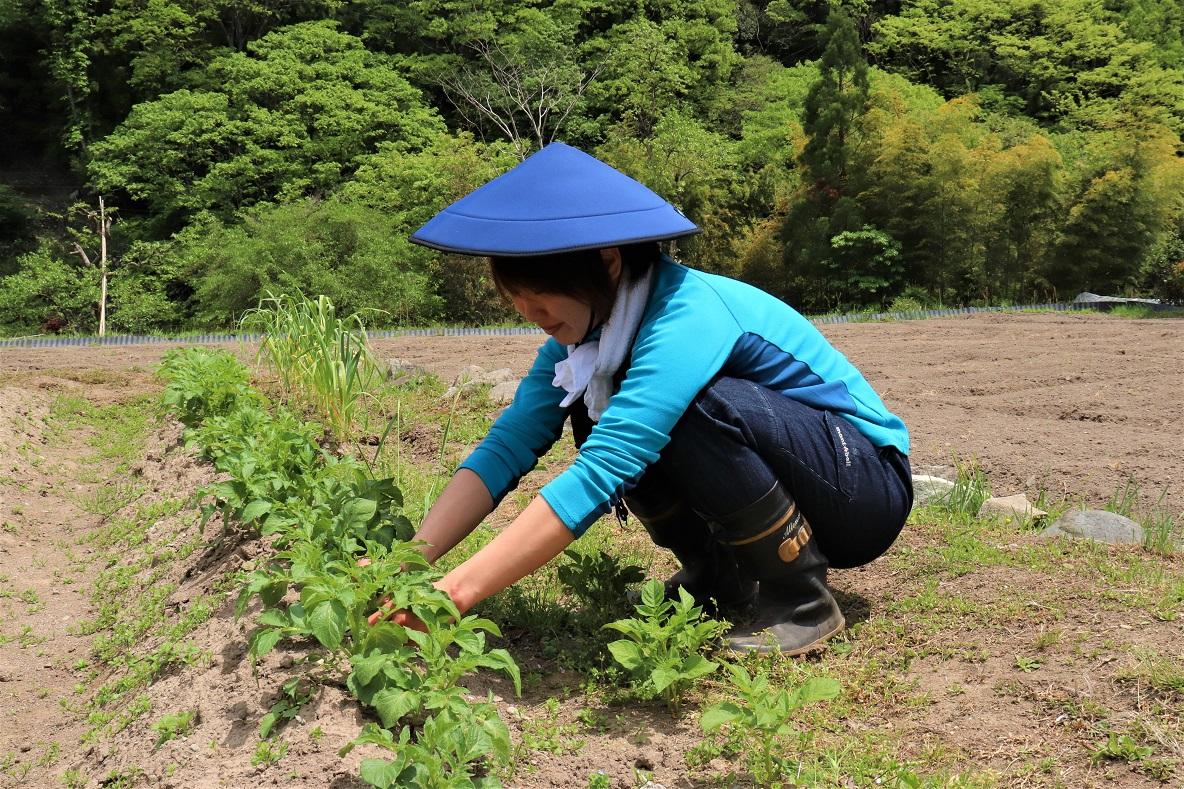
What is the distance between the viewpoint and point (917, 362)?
7688 mm

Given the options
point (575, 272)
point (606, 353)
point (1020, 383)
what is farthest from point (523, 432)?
point (1020, 383)

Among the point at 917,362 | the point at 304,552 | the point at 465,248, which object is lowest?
the point at 917,362

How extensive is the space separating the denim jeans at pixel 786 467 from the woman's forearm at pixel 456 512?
0.30m

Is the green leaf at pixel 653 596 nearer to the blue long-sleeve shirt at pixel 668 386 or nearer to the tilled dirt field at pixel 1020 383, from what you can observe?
the blue long-sleeve shirt at pixel 668 386

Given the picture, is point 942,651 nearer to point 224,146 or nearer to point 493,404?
point 493,404

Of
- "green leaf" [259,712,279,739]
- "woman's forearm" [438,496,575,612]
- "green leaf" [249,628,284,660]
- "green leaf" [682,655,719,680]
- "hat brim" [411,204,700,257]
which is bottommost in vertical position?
"green leaf" [259,712,279,739]

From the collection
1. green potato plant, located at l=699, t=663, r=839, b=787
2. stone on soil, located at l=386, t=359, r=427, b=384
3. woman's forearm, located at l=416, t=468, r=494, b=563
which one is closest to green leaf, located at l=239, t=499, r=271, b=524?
woman's forearm, located at l=416, t=468, r=494, b=563

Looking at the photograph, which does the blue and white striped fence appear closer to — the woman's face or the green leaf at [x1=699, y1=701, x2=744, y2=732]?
the woman's face

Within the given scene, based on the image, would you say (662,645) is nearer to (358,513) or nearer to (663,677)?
(663,677)

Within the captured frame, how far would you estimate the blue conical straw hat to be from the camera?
1.87 m

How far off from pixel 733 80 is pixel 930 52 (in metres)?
4.24

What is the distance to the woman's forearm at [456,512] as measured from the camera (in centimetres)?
218

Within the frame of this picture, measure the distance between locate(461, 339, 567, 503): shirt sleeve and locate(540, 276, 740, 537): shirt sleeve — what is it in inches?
13.4

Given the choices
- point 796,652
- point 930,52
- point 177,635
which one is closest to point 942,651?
point 796,652
